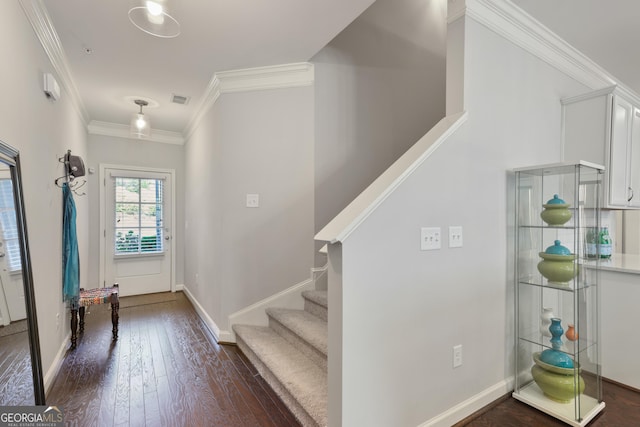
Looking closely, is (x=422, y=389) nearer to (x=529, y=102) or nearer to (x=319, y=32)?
(x=529, y=102)

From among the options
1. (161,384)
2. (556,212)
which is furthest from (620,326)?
(161,384)

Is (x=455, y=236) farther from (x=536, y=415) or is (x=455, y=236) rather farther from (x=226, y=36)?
(x=226, y=36)

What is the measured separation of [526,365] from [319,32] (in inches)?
114

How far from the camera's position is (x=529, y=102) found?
222 centimetres

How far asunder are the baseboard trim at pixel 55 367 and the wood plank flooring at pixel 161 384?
0.03 meters

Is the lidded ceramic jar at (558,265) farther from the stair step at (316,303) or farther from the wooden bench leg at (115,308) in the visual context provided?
the wooden bench leg at (115,308)

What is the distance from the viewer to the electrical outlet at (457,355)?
1771 millimetres

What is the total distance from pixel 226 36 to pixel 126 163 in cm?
327

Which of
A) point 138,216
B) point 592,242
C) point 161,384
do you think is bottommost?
point 161,384

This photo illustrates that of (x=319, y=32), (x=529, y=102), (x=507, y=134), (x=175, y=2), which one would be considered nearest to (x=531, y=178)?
(x=507, y=134)

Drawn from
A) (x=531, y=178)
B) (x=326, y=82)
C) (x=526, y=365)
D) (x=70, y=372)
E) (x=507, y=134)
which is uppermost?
(x=326, y=82)

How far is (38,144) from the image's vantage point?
207 centimetres

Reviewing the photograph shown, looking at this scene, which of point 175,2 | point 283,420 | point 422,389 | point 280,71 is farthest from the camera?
point 280,71

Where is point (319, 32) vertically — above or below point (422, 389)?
above
